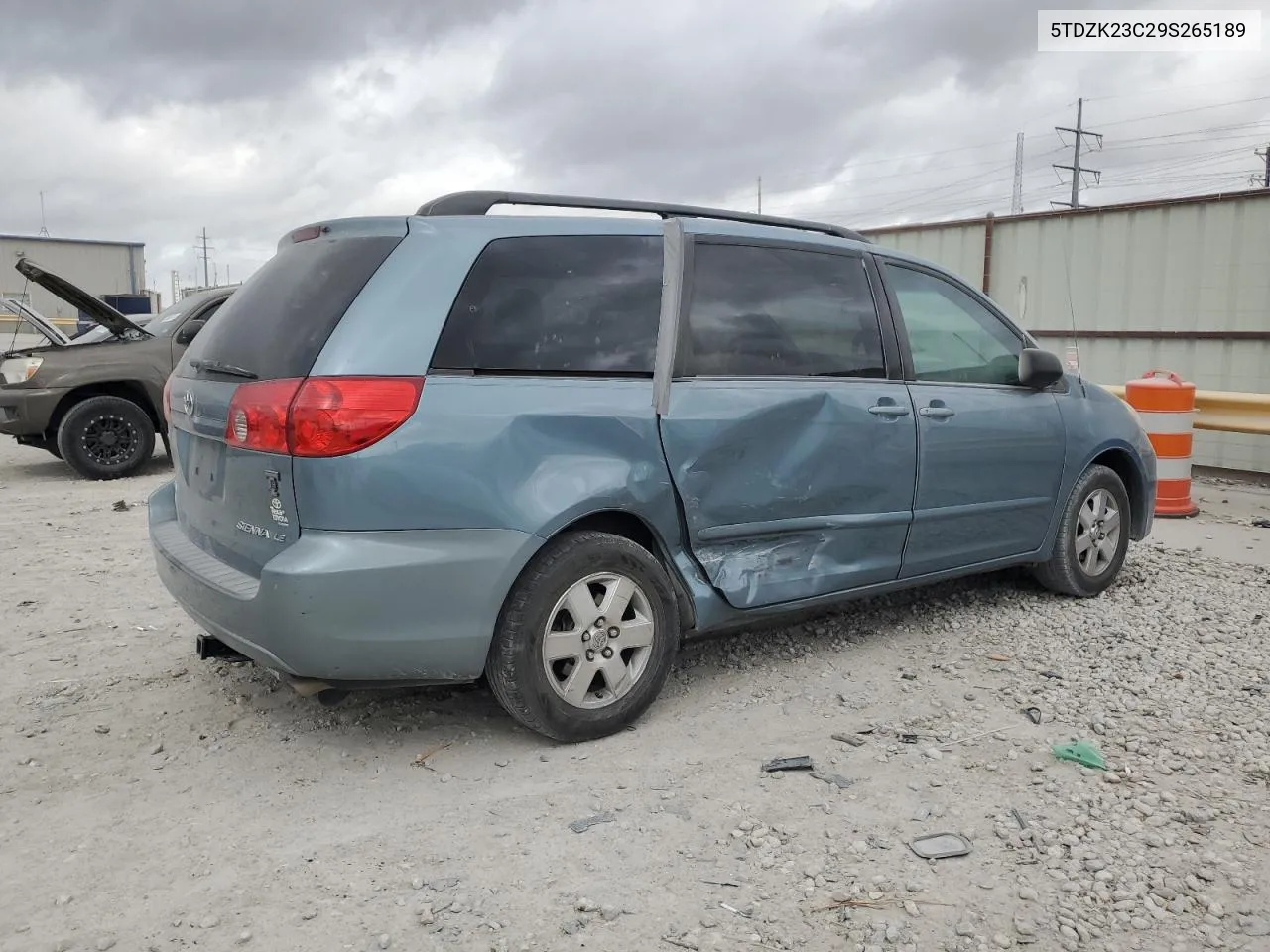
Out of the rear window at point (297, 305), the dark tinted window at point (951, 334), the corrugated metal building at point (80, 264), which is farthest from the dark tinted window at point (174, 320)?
the corrugated metal building at point (80, 264)

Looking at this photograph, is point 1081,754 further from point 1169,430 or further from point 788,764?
point 1169,430

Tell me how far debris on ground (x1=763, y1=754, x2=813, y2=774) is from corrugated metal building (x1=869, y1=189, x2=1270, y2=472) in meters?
7.16

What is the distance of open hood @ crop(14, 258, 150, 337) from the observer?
9250mm

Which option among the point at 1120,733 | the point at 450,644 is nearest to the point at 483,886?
the point at 450,644

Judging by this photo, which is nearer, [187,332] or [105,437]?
[105,437]

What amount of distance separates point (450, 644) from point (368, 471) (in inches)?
22.8

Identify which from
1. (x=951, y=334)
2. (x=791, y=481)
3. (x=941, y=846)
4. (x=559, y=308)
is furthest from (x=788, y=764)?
(x=951, y=334)

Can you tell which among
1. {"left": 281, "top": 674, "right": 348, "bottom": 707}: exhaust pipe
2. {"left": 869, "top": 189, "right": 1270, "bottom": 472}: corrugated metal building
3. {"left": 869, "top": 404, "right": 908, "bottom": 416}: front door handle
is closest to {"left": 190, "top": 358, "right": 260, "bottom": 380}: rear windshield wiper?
{"left": 281, "top": 674, "right": 348, "bottom": 707}: exhaust pipe

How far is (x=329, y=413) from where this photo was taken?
2.93m

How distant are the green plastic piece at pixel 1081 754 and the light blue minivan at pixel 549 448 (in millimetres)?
1031

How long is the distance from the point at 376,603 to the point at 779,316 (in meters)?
1.89

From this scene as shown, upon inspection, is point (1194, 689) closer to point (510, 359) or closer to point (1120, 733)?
point (1120, 733)

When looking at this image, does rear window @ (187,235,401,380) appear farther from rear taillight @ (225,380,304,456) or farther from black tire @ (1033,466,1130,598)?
black tire @ (1033,466,1130,598)

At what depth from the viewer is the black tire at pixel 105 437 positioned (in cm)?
910
